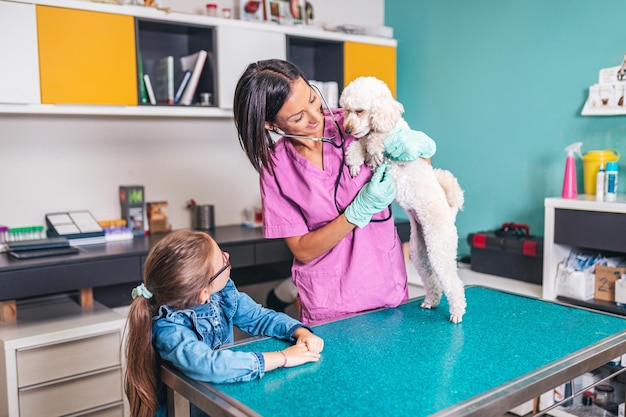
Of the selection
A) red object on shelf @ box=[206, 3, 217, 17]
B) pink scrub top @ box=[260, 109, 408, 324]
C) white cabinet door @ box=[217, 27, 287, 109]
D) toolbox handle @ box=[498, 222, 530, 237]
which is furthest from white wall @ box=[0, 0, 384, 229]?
pink scrub top @ box=[260, 109, 408, 324]

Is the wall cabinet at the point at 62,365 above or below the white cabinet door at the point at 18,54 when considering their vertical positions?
below

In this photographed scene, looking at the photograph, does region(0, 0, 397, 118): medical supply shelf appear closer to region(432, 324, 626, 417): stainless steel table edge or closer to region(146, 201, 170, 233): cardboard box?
region(146, 201, 170, 233): cardboard box

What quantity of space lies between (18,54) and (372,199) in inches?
69.2

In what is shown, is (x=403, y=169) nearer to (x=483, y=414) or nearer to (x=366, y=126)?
(x=366, y=126)

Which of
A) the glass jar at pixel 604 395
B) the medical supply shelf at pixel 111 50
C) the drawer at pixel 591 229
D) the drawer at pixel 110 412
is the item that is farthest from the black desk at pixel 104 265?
the glass jar at pixel 604 395

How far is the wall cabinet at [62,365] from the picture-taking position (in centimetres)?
227

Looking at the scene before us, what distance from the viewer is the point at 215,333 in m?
1.47

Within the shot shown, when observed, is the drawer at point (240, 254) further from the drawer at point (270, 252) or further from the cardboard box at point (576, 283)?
the cardboard box at point (576, 283)

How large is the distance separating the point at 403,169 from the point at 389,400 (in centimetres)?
68

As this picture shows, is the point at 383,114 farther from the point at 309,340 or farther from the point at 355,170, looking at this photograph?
the point at 309,340

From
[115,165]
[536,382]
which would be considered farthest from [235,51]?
[536,382]

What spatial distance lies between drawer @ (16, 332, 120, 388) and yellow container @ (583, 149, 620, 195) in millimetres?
2190

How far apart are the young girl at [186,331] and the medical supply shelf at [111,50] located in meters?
1.50

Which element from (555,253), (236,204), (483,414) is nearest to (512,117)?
(555,253)
